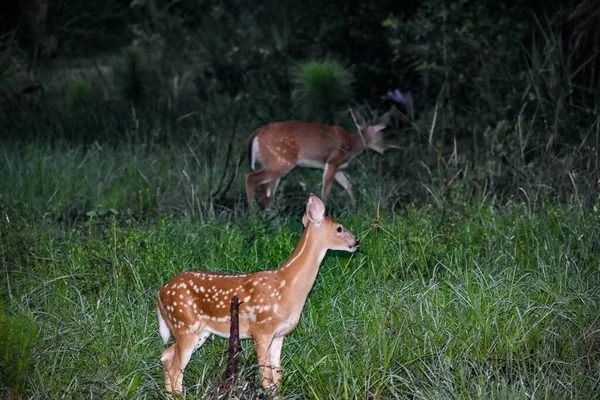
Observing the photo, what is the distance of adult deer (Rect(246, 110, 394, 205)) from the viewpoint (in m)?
9.71

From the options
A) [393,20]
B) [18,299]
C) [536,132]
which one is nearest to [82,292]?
[18,299]

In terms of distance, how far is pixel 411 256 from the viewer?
7.13m

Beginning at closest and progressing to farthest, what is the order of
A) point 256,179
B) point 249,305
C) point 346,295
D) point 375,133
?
point 249,305 < point 346,295 < point 256,179 < point 375,133

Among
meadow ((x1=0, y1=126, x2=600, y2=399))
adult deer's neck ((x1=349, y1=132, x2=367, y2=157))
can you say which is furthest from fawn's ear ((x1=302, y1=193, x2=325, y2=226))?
adult deer's neck ((x1=349, y1=132, x2=367, y2=157))

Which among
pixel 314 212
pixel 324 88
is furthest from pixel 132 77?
pixel 314 212

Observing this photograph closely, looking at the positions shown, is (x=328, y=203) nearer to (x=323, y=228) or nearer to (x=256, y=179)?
(x=256, y=179)

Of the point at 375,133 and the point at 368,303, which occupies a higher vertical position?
the point at 368,303

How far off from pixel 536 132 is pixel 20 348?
20.5 feet

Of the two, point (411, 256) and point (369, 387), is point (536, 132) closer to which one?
point (411, 256)

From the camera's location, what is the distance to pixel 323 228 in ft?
18.1

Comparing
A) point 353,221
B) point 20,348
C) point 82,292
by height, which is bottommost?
point 353,221

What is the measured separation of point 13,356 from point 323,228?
1490 millimetres

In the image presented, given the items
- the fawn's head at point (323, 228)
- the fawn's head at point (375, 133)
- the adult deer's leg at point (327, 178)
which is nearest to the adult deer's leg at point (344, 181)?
the adult deer's leg at point (327, 178)

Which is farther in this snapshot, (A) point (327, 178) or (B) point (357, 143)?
(B) point (357, 143)
